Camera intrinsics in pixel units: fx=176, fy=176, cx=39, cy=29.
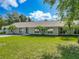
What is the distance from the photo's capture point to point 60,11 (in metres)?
16.0

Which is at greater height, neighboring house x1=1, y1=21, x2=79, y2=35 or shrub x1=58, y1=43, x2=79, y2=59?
neighboring house x1=1, y1=21, x2=79, y2=35

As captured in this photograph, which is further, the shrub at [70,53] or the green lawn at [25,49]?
the green lawn at [25,49]

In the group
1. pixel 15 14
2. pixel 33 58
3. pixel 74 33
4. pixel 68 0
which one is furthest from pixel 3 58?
pixel 15 14

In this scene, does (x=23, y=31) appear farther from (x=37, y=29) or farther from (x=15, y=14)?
(x=15, y=14)

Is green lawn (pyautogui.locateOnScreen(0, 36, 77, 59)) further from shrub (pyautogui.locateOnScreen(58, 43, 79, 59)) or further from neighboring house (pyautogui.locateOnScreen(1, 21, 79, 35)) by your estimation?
neighboring house (pyautogui.locateOnScreen(1, 21, 79, 35))

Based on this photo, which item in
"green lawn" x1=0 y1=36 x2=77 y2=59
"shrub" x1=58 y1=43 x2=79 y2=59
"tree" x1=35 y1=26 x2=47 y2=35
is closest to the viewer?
"shrub" x1=58 y1=43 x2=79 y2=59

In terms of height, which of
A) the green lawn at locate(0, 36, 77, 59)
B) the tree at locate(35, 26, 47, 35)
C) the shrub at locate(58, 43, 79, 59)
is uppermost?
the tree at locate(35, 26, 47, 35)

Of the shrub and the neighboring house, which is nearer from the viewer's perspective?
the shrub

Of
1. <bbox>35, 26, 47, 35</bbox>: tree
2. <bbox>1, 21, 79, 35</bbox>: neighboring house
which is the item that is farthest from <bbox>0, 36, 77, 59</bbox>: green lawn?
<bbox>1, 21, 79, 35</bbox>: neighboring house

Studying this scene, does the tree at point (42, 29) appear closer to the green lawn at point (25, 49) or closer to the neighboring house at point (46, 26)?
the neighboring house at point (46, 26)

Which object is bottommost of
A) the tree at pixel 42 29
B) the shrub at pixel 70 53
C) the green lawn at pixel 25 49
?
the shrub at pixel 70 53

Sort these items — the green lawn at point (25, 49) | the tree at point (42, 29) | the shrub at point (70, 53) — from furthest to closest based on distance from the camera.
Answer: the tree at point (42, 29) → the green lawn at point (25, 49) → the shrub at point (70, 53)

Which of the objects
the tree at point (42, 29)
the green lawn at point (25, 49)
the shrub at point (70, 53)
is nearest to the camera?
the shrub at point (70, 53)

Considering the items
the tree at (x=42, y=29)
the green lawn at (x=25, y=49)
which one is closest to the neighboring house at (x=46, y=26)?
the tree at (x=42, y=29)
